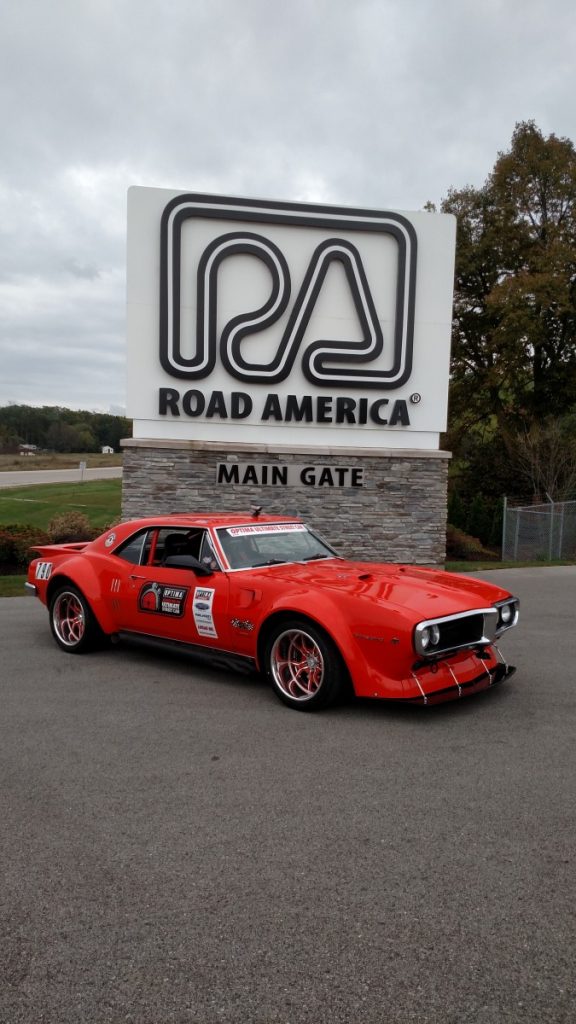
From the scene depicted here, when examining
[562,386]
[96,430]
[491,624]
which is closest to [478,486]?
[562,386]

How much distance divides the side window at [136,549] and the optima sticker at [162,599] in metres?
0.35

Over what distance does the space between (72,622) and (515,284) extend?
22276 millimetres

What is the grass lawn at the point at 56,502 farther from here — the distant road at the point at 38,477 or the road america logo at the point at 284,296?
the road america logo at the point at 284,296

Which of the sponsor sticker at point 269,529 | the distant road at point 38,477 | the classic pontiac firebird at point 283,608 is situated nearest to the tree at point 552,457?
the sponsor sticker at point 269,529

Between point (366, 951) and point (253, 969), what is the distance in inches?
15.1

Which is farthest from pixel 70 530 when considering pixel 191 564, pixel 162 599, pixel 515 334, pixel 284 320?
pixel 515 334

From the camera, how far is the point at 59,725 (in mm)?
4777

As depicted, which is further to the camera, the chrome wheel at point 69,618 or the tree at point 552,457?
the tree at point 552,457

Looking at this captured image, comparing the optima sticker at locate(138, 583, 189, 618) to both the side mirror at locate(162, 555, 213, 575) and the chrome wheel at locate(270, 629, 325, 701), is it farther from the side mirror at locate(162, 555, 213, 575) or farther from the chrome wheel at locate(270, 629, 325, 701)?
the chrome wheel at locate(270, 629, 325, 701)

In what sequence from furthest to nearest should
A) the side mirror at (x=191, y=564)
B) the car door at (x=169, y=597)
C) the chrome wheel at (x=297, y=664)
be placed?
the side mirror at (x=191, y=564) → the car door at (x=169, y=597) → the chrome wheel at (x=297, y=664)

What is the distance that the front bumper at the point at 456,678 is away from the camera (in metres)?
4.66

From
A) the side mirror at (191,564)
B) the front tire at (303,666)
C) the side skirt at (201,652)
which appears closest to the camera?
the front tire at (303,666)

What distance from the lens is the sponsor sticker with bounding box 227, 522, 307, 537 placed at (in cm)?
613

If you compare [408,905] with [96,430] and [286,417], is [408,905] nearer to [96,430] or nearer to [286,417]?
[286,417]
